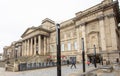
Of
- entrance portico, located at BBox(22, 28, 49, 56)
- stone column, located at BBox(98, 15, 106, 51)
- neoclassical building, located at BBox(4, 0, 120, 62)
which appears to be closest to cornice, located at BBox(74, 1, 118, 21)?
neoclassical building, located at BBox(4, 0, 120, 62)

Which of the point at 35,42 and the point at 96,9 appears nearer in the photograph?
the point at 96,9

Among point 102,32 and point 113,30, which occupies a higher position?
point 113,30

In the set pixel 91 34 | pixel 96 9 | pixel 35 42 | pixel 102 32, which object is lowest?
pixel 35 42

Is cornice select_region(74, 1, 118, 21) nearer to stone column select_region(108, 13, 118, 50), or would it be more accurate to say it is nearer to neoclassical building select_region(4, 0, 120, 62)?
neoclassical building select_region(4, 0, 120, 62)

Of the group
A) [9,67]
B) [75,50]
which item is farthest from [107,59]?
[9,67]

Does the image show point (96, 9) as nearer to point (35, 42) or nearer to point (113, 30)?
point (113, 30)

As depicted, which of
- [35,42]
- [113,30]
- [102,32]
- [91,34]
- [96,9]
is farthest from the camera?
[35,42]

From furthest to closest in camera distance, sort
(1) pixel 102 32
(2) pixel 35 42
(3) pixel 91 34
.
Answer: (2) pixel 35 42 < (3) pixel 91 34 < (1) pixel 102 32

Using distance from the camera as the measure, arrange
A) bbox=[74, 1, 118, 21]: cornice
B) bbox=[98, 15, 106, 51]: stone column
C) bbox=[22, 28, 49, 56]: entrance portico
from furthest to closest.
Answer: bbox=[22, 28, 49, 56]: entrance portico → bbox=[98, 15, 106, 51]: stone column → bbox=[74, 1, 118, 21]: cornice

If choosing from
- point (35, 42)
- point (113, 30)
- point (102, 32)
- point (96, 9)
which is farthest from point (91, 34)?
point (35, 42)

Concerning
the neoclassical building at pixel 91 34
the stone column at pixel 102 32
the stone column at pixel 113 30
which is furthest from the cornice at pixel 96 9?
the stone column at pixel 113 30

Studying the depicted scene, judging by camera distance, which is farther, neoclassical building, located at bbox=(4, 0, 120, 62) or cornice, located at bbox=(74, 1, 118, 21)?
cornice, located at bbox=(74, 1, 118, 21)

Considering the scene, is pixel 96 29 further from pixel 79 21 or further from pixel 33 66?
pixel 33 66

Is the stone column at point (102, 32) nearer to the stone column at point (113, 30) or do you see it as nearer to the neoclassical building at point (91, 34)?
the neoclassical building at point (91, 34)
